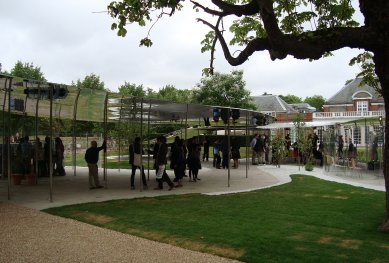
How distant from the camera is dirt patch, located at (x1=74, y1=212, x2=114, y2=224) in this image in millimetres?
9078

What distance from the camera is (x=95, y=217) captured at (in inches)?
373

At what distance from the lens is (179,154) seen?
50.1 ft

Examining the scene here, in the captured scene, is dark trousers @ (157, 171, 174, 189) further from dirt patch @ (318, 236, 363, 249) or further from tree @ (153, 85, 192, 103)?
tree @ (153, 85, 192, 103)

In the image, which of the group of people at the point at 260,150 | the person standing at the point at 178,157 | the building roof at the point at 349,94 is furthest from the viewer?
the building roof at the point at 349,94

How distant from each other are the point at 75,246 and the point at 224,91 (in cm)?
3975

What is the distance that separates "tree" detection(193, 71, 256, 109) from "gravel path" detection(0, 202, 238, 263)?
37.6 m

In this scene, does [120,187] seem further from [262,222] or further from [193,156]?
[262,222]

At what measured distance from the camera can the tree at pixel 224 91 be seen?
45.7 meters

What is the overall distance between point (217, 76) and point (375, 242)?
3968 cm

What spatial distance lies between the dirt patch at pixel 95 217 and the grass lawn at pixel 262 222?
0.07 ft

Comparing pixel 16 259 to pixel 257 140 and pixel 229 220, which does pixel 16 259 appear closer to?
pixel 229 220

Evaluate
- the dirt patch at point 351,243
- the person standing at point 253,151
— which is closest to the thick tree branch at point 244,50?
the dirt patch at point 351,243

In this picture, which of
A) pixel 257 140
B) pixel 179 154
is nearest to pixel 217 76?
pixel 257 140

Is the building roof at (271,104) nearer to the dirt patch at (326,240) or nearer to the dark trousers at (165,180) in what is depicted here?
the dark trousers at (165,180)
